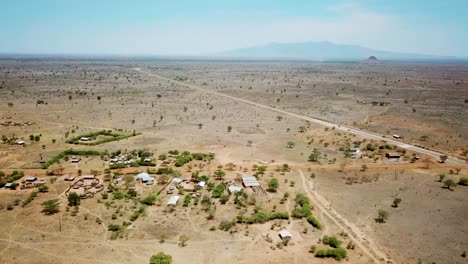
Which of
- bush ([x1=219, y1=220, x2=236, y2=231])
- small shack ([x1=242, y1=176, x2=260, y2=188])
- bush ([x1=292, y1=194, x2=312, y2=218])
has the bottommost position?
bush ([x1=219, y1=220, x2=236, y2=231])

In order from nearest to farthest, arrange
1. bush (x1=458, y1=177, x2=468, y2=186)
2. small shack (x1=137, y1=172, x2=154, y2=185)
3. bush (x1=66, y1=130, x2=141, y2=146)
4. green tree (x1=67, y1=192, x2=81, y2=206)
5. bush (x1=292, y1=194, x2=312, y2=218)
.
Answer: bush (x1=292, y1=194, x2=312, y2=218)
green tree (x1=67, y1=192, x2=81, y2=206)
small shack (x1=137, y1=172, x2=154, y2=185)
bush (x1=458, y1=177, x2=468, y2=186)
bush (x1=66, y1=130, x2=141, y2=146)

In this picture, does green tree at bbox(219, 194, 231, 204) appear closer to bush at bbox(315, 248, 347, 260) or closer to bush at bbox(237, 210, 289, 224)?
bush at bbox(237, 210, 289, 224)

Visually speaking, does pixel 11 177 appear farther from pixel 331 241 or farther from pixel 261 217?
pixel 331 241

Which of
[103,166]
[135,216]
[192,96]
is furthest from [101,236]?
[192,96]

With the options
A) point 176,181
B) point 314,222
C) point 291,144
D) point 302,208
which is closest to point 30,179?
point 176,181

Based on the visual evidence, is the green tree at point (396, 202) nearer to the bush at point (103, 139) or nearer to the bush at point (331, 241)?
the bush at point (331, 241)

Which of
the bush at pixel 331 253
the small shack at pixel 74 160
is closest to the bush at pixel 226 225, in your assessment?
the bush at pixel 331 253

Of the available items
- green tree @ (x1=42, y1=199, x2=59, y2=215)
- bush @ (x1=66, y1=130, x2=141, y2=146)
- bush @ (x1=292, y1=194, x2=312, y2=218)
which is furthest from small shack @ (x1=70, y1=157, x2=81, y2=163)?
bush @ (x1=292, y1=194, x2=312, y2=218)
